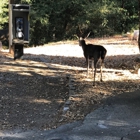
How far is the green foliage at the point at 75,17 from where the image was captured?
27188mm

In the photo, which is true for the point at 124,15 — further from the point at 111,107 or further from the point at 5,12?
the point at 111,107

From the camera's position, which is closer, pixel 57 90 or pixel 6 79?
pixel 57 90

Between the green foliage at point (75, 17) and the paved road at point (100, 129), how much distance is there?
20182mm

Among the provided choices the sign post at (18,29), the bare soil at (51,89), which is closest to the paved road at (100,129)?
the bare soil at (51,89)

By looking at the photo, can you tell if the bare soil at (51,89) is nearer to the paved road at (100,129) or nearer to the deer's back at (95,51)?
the paved road at (100,129)

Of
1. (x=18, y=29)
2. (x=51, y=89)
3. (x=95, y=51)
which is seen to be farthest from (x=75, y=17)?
(x=51, y=89)

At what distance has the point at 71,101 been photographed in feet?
24.2

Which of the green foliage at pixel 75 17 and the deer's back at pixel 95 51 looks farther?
the green foliage at pixel 75 17

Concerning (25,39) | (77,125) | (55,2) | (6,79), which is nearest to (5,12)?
(55,2)

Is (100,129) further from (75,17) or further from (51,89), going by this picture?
(75,17)

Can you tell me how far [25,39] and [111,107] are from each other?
25.1 ft

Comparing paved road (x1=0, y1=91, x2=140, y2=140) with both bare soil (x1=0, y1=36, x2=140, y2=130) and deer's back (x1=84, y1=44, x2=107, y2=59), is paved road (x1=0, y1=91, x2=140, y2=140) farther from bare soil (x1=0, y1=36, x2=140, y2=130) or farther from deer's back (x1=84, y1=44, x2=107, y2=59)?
deer's back (x1=84, y1=44, x2=107, y2=59)

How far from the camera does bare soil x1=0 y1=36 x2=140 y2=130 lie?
6568 millimetres

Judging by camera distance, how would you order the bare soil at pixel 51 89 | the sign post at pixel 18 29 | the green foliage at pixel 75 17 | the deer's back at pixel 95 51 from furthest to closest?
the green foliage at pixel 75 17, the sign post at pixel 18 29, the deer's back at pixel 95 51, the bare soil at pixel 51 89
